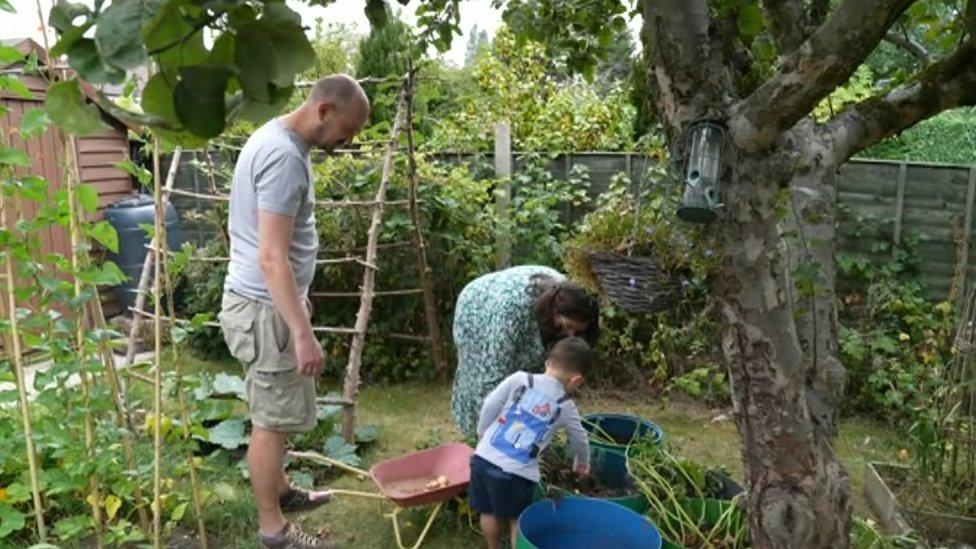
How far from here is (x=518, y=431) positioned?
2574mm

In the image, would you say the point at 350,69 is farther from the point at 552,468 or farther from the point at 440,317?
the point at 552,468

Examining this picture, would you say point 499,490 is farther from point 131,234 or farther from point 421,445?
point 131,234

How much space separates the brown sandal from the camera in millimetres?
3137

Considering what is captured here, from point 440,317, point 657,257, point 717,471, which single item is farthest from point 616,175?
point 717,471

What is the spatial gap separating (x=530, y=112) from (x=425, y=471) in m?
4.34

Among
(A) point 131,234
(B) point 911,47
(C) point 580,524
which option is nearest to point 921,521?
(C) point 580,524

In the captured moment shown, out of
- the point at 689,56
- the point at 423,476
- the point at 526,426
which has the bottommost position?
the point at 423,476

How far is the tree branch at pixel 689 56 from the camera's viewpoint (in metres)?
1.44

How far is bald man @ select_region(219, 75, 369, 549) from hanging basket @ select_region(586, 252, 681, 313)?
104cm

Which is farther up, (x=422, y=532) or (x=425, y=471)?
(x=425, y=471)

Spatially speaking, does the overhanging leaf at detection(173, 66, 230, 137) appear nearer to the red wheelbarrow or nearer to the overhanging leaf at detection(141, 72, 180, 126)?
the overhanging leaf at detection(141, 72, 180, 126)

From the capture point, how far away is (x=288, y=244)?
2473mm

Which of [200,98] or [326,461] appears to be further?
[326,461]

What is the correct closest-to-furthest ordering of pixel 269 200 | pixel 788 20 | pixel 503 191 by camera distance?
pixel 788 20 → pixel 269 200 → pixel 503 191
